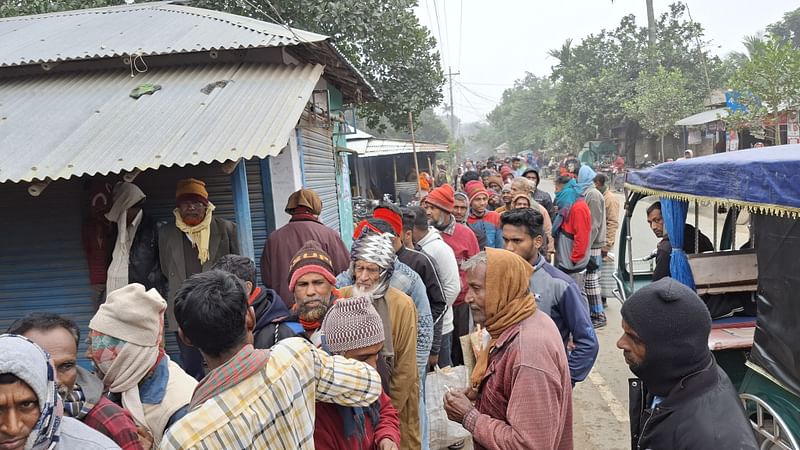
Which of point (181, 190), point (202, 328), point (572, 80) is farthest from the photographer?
point (572, 80)

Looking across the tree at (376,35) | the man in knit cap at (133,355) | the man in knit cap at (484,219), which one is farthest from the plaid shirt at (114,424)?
the tree at (376,35)

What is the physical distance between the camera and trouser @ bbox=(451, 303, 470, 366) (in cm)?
496

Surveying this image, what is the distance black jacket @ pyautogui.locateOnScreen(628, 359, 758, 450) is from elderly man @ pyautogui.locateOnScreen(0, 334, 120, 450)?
5.86 feet

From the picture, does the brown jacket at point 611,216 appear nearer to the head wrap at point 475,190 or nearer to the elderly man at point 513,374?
the head wrap at point 475,190

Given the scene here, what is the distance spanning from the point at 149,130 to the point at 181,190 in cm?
66

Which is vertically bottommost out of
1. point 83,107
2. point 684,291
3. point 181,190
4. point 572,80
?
point 684,291

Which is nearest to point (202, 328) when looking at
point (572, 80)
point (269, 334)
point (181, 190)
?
point (269, 334)

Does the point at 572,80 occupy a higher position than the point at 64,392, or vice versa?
the point at 572,80

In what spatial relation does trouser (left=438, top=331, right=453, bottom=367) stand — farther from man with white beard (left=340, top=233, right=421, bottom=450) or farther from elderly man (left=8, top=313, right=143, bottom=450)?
elderly man (left=8, top=313, right=143, bottom=450)

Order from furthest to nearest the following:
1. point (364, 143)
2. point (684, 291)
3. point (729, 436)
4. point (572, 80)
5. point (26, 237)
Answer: point (572, 80) < point (364, 143) < point (26, 237) < point (684, 291) < point (729, 436)

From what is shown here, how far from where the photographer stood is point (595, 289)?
679 centimetres

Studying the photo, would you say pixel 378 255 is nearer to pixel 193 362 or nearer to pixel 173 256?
pixel 193 362

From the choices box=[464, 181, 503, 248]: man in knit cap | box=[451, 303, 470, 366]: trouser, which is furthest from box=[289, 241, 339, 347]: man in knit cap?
box=[464, 181, 503, 248]: man in knit cap

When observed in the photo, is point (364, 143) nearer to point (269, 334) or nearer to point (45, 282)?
point (45, 282)
